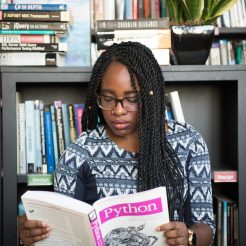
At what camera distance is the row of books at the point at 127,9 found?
94.9 inches

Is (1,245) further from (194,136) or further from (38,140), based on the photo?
(194,136)

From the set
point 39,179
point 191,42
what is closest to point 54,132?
point 39,179

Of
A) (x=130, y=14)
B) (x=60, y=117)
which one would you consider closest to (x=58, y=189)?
(x=60, y=117)

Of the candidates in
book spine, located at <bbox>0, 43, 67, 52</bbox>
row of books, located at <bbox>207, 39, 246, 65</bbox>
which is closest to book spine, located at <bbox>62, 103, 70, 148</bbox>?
book spine, located at <bbox>0, 43, 67, 52</bbox>

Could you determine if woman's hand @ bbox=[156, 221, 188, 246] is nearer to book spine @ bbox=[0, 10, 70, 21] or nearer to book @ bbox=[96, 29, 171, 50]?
book @ bbox=[96, 29, 171, 50]

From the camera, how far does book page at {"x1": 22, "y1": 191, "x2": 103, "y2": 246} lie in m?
1.05

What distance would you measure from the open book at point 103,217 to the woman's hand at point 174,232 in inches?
0.5

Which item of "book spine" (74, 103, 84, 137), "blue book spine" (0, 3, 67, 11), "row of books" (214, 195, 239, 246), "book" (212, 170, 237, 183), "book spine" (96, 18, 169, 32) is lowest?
"row of books" (214, 195, 239, 246)

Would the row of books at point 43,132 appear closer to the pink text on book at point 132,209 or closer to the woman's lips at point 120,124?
the woman's lips at point 120,124

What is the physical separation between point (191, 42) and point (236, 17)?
1.20m

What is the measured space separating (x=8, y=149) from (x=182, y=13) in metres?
0.68

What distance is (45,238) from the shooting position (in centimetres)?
117

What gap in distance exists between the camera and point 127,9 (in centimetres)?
249

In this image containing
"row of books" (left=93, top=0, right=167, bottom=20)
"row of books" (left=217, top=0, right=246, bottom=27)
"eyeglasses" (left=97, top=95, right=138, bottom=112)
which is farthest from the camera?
"row of books" (left=217, top=0, right=246, bottom=27)
